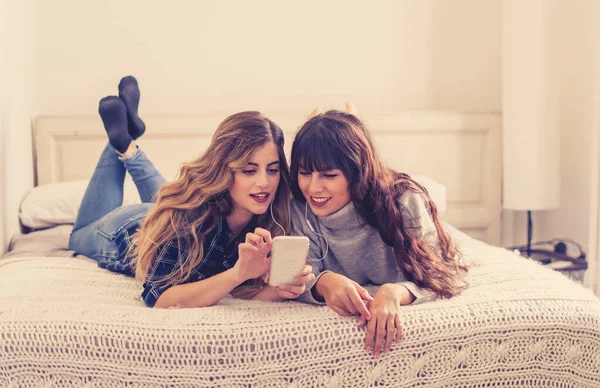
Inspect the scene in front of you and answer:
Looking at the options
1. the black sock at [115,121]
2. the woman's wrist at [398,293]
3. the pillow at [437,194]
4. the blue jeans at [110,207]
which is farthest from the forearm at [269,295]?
the pillow at [437,194]

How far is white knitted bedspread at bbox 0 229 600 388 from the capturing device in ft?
3.66

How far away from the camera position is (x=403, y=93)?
284 centimetres

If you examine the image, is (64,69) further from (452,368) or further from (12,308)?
(452,368)

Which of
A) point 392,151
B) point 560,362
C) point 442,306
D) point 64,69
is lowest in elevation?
point 560,362

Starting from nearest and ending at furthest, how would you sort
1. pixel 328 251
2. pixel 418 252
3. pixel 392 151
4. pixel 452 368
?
→ pixel 452 368 < pixel 418 252 < pixel 328 251 < pixel 392 151

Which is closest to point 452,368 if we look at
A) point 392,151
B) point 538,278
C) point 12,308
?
point 538,278

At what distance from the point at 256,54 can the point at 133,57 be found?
1.79ft

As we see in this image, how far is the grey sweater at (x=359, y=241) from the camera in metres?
1.37

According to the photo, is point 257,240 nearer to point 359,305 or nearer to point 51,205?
point 359,305

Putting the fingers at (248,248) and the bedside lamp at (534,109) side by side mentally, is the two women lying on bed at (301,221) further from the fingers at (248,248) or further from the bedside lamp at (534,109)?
the bedside lamp at (534,109)

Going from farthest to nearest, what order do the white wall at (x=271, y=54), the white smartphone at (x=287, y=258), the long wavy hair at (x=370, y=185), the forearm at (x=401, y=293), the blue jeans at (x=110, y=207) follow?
the white wall at (x=271, y=54) < the blue jeans at (x=110, y=207) < the long wavy hair at (x=370, y=185) < the forearm at (x=401, y=293) < the white smartphone at (x=287, y=258)

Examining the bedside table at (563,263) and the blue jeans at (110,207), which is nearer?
the blue jeans at (110,207)

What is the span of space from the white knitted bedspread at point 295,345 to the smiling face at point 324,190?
247mm

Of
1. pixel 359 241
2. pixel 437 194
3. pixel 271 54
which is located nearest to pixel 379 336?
pixel 359 241
